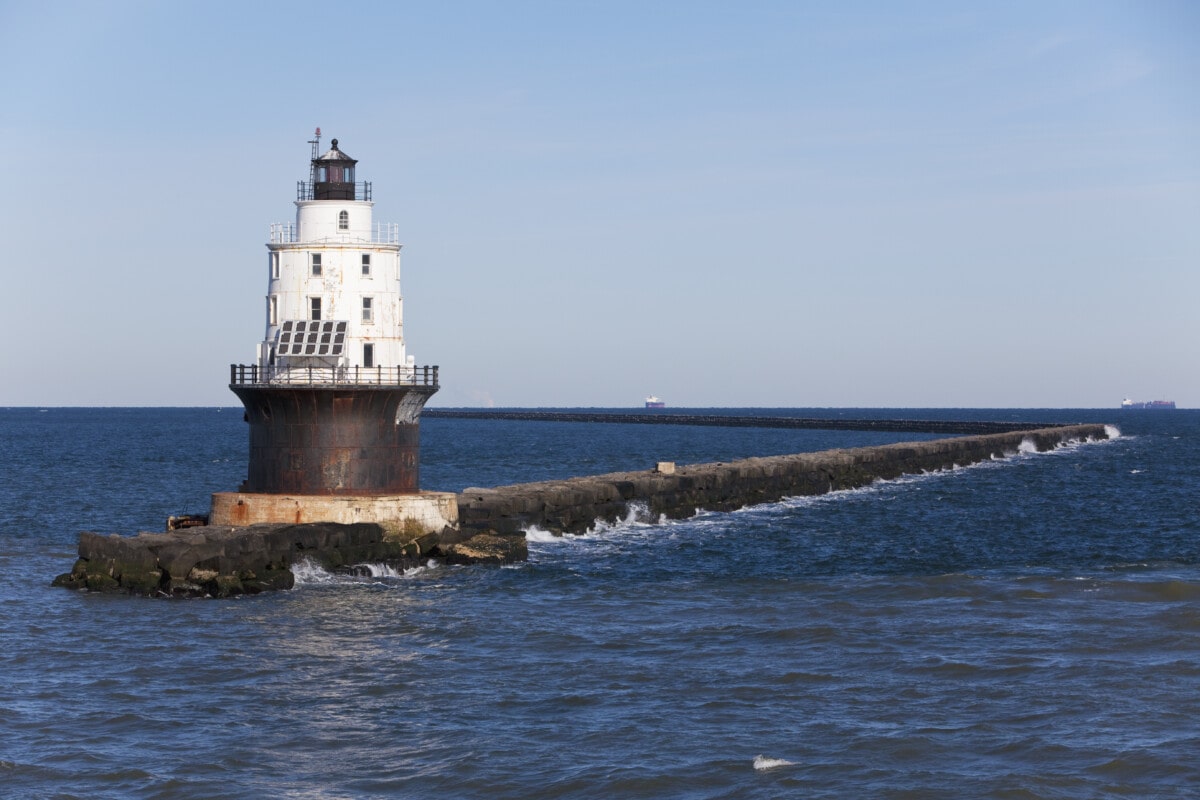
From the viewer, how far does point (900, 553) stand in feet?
105

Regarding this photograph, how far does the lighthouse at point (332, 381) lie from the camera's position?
1131 inches

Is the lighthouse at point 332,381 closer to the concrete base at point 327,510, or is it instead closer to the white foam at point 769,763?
the concrete base at point 327,510

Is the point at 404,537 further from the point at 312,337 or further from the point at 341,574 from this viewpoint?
the point at 312,337

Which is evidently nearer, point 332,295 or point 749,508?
point 332,295

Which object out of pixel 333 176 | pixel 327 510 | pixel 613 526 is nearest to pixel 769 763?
pixel 327 510

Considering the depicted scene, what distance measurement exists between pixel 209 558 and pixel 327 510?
3.91 meters

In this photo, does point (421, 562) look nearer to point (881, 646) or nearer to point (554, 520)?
point (554, 520)

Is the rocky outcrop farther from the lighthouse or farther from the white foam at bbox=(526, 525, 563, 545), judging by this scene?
the white foam at bbox=(526, 525, 563, 545)

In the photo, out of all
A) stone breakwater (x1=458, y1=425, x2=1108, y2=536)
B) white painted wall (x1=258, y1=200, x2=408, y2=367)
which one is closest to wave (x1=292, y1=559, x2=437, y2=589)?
stone breakwater (x1=458, y1=425, x2=1108, y2=536)

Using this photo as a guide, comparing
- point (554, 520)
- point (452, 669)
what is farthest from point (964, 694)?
point (554, 520)

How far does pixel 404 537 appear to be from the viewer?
28.9 m

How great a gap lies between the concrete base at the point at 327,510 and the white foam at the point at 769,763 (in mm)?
15266

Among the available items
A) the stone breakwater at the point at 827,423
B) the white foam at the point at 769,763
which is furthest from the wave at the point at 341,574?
the stone breakwater at the point at 827,423

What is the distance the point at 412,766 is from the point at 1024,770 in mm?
6304
